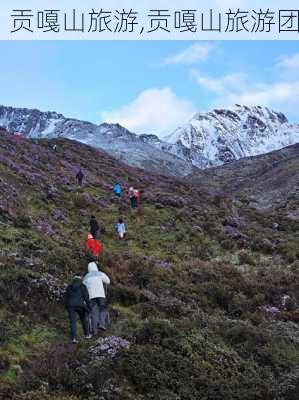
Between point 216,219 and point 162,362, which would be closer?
point 162,362

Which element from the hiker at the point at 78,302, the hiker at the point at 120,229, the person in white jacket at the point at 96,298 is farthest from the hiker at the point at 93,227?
the hiker at the point at 78,302

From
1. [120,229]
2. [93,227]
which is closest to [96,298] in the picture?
[93,227]

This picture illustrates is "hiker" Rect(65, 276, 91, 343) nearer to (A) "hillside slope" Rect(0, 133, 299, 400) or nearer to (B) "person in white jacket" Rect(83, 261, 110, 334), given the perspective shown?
(B) "person in white jacket" Rect(83, 261, 110, 334)

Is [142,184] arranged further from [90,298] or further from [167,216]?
[90,298]

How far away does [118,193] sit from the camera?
42.1 meters

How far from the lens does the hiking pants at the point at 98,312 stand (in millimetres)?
14297

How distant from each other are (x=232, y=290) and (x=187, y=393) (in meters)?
10.2

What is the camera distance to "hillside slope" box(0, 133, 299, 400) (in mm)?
11398

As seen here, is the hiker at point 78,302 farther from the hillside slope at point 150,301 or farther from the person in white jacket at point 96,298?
the hillside slope at point 150,301

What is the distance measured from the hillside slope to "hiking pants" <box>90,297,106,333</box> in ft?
1.46

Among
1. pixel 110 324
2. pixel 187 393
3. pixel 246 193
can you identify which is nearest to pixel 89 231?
pixel 110 324

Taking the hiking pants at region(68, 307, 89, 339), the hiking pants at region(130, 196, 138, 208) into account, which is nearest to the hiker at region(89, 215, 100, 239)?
the hiking pants at region(130, 196, 138, 208)

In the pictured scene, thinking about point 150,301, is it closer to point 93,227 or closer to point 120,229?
point 93,227

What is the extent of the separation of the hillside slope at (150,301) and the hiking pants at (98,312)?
1.46 feet
